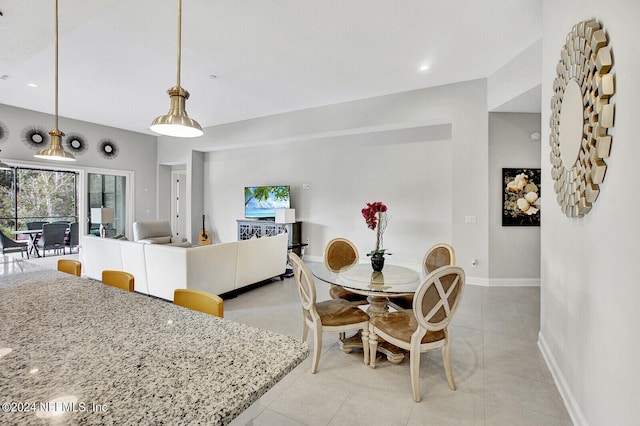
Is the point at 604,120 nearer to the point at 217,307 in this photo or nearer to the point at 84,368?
the point at 217,307

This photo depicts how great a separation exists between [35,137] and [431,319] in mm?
8150

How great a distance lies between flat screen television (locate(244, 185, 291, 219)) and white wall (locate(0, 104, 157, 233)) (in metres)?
2.98

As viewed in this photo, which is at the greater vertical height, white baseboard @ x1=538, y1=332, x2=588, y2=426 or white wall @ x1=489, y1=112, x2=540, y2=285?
white wall @ x1=489, y1=112, x2=540, y2=285

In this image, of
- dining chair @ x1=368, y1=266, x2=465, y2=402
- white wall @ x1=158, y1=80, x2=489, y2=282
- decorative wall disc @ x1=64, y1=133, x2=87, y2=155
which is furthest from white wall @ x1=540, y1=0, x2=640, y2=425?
decorative wall disc @ x1=64, y1=133, x2=87, y2=155

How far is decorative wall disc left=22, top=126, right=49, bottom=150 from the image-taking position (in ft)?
19.7

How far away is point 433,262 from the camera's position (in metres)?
3.12

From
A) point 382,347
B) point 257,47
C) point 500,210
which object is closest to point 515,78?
point 500,210

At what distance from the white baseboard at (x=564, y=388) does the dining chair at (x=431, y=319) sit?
0.67m

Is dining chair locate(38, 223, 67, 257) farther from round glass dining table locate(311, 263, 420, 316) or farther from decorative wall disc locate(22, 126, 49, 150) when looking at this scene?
Answer: round glass dining table locate(311, 263, 420, 316)

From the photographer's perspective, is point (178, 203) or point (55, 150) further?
point (178, 203)

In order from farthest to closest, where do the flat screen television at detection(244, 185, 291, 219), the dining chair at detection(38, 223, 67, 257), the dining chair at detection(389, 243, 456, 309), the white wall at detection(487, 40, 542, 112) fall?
the flat screen television at detection(244, 185, 291, 219) → the dining chair at detection(38, 223, 67, 257) → the white wall at detection(487, 40, 542, 112) → the dining chair at detection(389, 243, 456, 309)

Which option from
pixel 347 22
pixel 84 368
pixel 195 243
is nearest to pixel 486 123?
pixel 347 22

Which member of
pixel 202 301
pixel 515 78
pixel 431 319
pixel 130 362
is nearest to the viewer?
pixel 130 362

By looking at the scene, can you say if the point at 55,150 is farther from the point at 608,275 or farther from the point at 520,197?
Result: the point at 520,197
